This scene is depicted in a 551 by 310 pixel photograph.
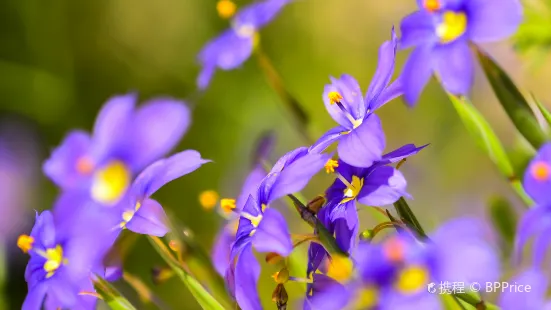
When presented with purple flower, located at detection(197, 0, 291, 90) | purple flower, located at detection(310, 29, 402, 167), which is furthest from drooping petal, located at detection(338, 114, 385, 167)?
purple flower, located at detection(197, 0, 291, 90)

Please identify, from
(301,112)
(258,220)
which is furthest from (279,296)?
(301,112)

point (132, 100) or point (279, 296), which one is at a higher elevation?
point (132, 100)

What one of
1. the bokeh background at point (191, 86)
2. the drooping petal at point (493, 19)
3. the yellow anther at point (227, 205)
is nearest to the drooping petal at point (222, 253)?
the yellow anther at point (227, 205)

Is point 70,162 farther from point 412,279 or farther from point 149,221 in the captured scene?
point 412,279

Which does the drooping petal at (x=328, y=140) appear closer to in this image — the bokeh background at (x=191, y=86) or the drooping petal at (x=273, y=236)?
the drooping petal at (x=273, y=236)

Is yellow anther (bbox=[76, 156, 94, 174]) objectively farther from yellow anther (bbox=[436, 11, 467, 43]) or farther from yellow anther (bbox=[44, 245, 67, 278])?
yellow anther (bbox=[436, 11, 467, 43])

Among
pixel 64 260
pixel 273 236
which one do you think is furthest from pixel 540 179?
pixel 64 260

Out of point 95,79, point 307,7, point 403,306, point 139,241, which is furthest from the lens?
point 307,7

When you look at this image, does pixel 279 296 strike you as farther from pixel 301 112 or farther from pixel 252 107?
pixel 252 107
